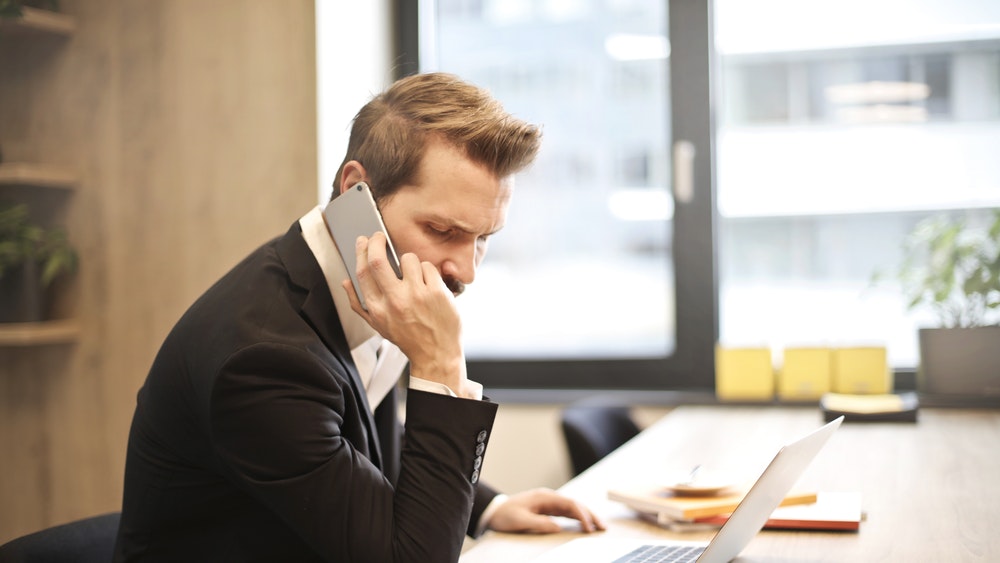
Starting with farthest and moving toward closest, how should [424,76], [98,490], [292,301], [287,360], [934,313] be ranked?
[98,490] < [934,313] < [424,76] < [292,301] < [287,360]

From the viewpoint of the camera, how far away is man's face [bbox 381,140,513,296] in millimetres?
1394

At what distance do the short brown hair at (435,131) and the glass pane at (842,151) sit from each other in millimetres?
2040

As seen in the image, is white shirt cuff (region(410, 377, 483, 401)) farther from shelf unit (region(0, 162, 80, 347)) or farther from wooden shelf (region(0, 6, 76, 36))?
wooden shelf (region(0, 6, 76, 36))

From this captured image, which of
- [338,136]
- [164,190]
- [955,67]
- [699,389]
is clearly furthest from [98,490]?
[955,67]

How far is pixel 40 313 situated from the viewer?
3.13 m

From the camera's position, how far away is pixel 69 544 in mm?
1386

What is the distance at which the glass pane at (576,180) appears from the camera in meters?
3.39

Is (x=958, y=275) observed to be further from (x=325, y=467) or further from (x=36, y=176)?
(x=36, y=176)

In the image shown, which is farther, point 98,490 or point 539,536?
point 98,490

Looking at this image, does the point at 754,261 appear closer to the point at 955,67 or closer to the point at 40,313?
the point at 955,67

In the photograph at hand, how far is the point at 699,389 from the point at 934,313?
0.76 meters

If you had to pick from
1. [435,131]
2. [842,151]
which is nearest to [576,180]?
[842,151]

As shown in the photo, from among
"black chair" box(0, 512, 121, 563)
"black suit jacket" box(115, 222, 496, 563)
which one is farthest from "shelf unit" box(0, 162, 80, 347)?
"black suit jacket" box(115, 222, 496, 563)

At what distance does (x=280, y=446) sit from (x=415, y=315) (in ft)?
0.83
